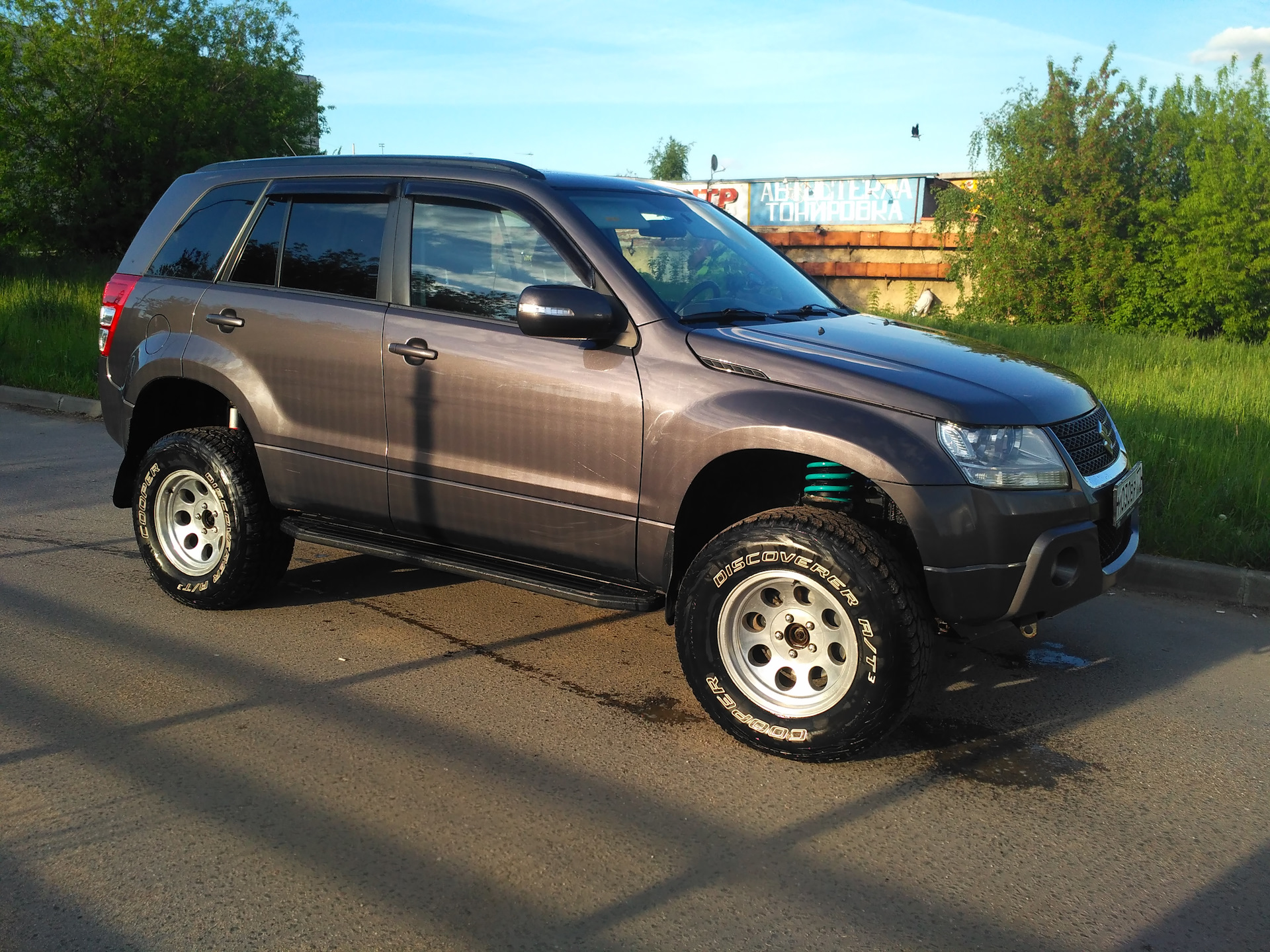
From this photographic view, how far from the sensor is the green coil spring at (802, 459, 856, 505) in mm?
4180

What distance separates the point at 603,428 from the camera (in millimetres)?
4191

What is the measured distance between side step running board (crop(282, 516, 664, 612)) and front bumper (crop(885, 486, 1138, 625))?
1.07 m

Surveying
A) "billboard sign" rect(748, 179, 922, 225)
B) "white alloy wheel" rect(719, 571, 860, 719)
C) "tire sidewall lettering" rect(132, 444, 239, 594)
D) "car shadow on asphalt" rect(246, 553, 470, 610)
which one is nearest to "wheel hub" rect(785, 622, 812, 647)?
"white alloy wheel" rect(719, 571, 860, 719)

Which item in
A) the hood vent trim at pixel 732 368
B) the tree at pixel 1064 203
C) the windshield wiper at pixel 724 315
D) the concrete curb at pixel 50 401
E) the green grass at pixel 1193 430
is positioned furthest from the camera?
the tree at pixel 1064 203

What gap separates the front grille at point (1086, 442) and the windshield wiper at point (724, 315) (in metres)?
1.23

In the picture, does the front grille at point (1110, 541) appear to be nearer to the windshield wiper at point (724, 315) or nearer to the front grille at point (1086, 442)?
the front grille at point (1086, 442)

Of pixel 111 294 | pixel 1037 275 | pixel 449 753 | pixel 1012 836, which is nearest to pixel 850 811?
pixel 1012 836

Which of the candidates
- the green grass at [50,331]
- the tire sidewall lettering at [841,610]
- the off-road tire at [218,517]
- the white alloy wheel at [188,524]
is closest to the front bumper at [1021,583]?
the tire sidewall lettering at [841,610]

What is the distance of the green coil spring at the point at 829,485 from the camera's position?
4180 millimetres

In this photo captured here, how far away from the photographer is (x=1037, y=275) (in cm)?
1967

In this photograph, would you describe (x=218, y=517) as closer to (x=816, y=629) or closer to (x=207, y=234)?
(x=207, y=234)

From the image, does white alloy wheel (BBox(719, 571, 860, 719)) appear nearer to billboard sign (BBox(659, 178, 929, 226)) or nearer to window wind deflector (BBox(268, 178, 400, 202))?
window wind deflector (BBox(268, 178, 400, 202))

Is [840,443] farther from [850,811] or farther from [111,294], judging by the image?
[111,294]

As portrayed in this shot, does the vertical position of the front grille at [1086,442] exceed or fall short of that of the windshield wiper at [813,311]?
it falls short
